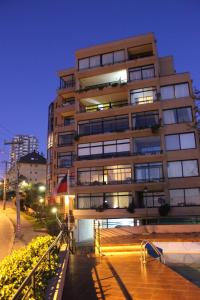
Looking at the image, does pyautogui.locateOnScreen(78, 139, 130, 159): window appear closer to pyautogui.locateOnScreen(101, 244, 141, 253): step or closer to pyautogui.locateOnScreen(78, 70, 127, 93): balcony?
pyautogui.locateOnScreen(78, 70, 127, 93): balcony

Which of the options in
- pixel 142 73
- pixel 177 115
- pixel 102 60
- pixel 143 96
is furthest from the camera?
pixel 102 60

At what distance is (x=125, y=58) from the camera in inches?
1492

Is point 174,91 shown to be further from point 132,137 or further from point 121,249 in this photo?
point 121,249

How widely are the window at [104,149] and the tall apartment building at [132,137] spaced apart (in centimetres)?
13

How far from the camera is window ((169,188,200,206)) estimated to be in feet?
102

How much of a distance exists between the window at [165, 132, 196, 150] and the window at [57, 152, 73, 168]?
16088 mm

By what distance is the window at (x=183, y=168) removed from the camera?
31.8 m

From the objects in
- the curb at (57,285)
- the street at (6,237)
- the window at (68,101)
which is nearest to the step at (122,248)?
the curb at (57,285)

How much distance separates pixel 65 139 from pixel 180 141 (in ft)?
61.0

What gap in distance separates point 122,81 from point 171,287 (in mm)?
33468

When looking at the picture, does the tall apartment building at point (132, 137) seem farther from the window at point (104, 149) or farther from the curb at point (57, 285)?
the curb at point (57, 285)

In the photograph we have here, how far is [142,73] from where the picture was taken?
37.0 metres

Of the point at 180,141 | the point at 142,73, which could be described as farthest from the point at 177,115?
the point at 142,73

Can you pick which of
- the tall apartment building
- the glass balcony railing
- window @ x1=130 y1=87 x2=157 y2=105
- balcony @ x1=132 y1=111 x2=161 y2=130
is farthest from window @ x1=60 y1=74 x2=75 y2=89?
balcony @ x1=132 y1=111 x2=161 y2=130
